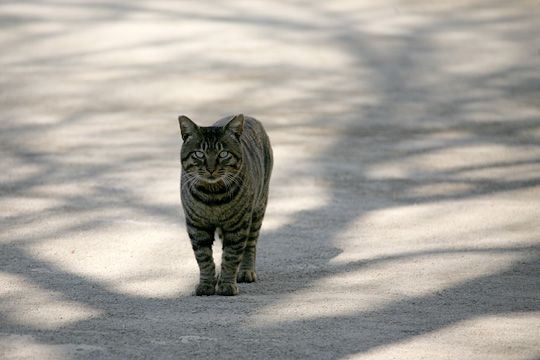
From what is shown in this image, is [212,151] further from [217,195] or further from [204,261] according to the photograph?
[204,261]

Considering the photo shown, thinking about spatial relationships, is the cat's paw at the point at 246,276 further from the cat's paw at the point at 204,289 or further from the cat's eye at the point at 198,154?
the cat's eye at the point at 198,154

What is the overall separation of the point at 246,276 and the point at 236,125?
3.37 feet

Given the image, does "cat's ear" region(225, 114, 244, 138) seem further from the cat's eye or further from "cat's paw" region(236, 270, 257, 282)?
"cat's paw" region(236, 270, 257, 282)

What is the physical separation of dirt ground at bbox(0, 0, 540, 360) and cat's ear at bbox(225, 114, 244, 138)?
980 mm

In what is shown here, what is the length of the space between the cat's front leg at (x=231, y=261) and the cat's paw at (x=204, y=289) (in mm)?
53

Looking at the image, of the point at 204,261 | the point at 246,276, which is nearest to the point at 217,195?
the point at 204,261

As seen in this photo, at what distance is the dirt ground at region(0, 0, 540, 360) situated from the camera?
533 centimetres

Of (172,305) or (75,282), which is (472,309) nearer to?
(172,305)

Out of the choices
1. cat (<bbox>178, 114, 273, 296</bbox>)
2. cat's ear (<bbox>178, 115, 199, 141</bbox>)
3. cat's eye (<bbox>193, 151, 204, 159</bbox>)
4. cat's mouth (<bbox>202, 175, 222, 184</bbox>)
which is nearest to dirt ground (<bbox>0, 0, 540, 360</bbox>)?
cat (<bbox>178, 114, 273, 296</bbox>)

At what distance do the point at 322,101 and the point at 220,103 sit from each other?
126cm

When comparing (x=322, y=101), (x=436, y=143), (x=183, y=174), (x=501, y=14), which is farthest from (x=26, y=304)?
(x=501, y=14)

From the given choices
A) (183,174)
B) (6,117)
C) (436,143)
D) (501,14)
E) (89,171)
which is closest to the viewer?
(183,174)

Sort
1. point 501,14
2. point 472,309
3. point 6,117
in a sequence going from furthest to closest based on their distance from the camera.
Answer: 1. point 501,14
2. point 6,117
3. point 472,309

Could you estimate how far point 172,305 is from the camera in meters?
5.88
